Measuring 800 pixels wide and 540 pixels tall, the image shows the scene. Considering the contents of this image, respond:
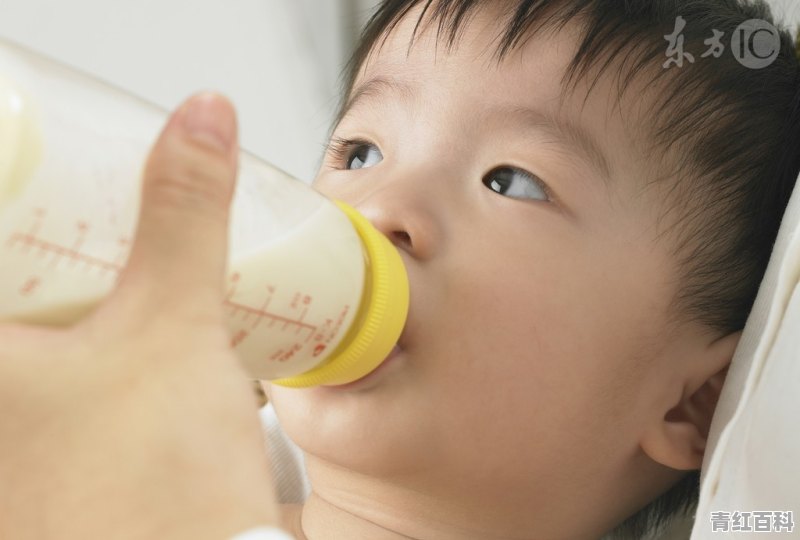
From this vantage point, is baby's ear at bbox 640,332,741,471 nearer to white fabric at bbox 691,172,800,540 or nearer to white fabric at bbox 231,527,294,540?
white fabric at bbox 691,172,800,540

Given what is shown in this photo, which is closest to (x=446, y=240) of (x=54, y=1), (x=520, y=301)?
(x=520, y=301)

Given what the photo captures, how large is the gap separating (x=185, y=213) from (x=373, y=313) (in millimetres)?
231

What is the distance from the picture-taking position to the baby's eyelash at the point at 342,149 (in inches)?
41.3

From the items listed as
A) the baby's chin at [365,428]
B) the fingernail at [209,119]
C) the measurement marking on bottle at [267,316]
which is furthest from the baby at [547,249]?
the fingernail at [209,119]

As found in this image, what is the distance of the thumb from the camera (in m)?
0.53

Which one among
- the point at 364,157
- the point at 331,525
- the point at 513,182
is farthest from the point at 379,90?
the point at 331,525

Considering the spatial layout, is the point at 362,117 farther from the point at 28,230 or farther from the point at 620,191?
the point at 28,230

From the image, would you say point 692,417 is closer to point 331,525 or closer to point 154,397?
point 331,525

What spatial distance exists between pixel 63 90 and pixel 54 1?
0.96m

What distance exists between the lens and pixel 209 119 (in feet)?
1.78

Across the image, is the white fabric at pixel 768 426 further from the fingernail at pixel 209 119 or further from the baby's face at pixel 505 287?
the fingernail at pixel 209 119

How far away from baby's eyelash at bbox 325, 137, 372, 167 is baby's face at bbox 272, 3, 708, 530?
4cm

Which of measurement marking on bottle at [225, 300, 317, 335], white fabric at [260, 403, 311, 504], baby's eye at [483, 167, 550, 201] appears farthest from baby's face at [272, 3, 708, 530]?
white fabric at [260, 403, 311, 504]

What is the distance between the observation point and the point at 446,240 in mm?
851
